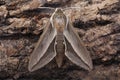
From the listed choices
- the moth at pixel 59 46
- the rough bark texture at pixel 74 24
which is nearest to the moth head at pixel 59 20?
the moth at pixel 59 46

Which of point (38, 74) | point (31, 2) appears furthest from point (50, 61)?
point (31, 2)

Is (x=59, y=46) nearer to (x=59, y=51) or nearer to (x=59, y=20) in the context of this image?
(x=59, y=51)

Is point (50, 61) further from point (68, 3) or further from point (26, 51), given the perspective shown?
point (68, 3)

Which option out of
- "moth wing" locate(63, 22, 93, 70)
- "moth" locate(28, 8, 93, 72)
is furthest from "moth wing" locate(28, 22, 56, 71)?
"moth wing" locate(63, 22, 93, 70)

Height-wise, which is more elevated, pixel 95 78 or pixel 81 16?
pixel 81 16

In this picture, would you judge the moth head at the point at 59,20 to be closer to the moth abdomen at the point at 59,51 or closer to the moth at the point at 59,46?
the moth at the point at 59,46

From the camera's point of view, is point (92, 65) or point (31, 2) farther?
point (31, 2)

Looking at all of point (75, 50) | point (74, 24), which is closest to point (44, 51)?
point (75, 50)

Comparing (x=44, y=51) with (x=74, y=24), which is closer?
(x=44, y=51)
